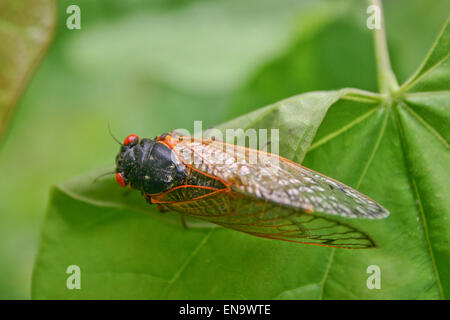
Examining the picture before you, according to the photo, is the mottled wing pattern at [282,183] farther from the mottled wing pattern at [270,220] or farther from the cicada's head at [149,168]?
the cicada's head at [149,168]

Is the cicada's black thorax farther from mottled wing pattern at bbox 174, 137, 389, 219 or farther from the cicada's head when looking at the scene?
mottled wing pattern at bbox 174, 137, 389, 219

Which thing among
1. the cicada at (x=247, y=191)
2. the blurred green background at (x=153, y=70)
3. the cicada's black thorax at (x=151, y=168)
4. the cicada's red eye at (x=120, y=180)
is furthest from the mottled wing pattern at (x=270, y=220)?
the blurred green background at (x=153, y=70)

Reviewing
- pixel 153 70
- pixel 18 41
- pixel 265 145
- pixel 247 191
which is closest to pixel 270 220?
pixel 247 191

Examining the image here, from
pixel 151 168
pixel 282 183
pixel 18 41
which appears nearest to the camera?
pixel 282 183

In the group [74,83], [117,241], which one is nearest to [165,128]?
[74,83]

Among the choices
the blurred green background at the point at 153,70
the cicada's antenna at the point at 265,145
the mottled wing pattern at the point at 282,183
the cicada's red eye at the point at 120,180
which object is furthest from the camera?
the blurred green background at the point at 153,70

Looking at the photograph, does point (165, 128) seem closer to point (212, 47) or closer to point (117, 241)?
point (212, 47)

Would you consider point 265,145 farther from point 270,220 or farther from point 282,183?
point 270,220

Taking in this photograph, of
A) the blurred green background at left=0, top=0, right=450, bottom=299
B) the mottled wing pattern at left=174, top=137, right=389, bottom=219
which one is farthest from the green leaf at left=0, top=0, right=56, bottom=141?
the blurred green background at left=0, top=0, right=450, bottom=299
